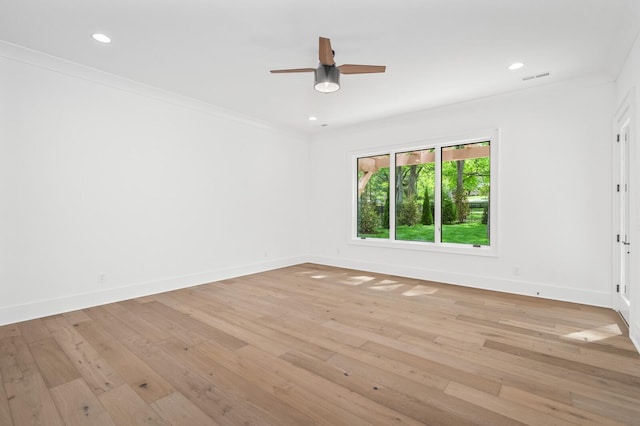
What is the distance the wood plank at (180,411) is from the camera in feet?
5.74

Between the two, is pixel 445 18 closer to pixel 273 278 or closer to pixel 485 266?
pixel 485 266

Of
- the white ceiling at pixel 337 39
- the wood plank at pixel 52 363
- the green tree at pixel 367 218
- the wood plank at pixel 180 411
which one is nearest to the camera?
the wood plank at pixel 180 411

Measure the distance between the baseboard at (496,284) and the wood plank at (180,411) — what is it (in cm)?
426

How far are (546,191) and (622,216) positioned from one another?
83cm

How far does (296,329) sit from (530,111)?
435cm

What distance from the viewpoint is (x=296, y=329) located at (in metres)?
3.11

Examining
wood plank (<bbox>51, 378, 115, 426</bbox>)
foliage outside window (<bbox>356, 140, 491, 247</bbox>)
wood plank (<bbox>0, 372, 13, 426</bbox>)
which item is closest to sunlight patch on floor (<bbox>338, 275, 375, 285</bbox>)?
foliage outside window (<bbox>356, 140, 491, 247</bbox>)

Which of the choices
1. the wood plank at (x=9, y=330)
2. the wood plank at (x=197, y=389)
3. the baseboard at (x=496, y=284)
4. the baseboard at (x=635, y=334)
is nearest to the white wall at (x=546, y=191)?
the baseboard at (x=496, y=284)

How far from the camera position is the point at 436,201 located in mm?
5258

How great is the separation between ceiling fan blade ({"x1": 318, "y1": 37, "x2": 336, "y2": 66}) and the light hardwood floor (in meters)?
2.64

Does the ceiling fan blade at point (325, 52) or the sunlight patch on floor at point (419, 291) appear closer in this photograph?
the ceiling fan blade at point (325, 52)

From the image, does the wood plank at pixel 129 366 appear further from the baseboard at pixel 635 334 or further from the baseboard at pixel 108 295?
the baseboard at pixel 635 334

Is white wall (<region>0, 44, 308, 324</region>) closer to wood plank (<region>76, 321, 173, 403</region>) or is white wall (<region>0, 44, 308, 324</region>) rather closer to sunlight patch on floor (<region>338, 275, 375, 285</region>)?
wood plank (<region>76, 321, 173, 403</region>)

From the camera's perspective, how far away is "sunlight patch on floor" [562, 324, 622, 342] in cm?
289
